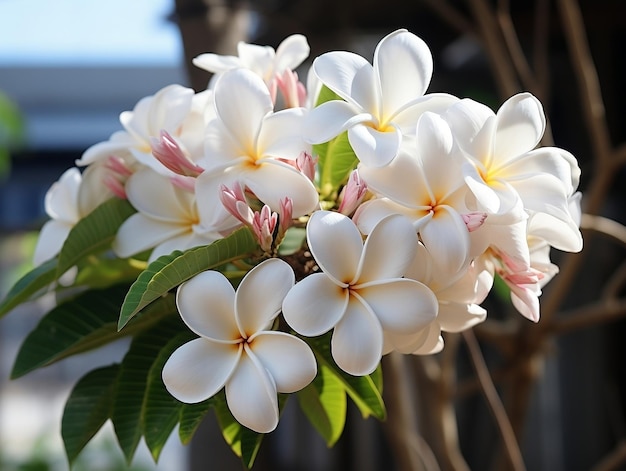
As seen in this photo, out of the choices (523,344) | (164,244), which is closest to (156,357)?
(164,244)

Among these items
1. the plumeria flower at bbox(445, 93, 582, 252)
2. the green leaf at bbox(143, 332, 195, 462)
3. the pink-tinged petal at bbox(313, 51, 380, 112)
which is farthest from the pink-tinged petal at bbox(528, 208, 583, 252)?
the green leaf at bbox(143, 332, 195, 462)

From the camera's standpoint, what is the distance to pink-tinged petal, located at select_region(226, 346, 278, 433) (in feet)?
1.39

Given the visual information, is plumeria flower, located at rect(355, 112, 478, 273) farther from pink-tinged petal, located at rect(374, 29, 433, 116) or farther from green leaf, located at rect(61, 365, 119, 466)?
green leaf, located at rect(61, 365, 119, 466)

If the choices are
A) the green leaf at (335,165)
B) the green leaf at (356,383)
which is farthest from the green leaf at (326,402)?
the green leaf at (335,165)

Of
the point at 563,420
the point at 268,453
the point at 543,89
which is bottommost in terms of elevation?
the point at 563,420

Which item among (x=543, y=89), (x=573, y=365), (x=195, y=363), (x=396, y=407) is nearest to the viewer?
(x=195, y=363)

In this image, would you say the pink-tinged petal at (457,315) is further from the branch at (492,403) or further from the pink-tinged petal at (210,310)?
the branch at (492,403)

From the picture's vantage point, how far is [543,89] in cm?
108

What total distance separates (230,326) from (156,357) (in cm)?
13

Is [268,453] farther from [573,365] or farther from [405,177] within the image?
[573,365]

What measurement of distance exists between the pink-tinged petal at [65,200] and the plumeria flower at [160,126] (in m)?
0.02

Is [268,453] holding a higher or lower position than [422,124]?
lower

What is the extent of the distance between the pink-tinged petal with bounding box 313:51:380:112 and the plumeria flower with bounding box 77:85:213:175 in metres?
0.10

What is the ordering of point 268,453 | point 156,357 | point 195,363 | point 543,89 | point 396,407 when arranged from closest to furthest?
point 195,363 < point 156,357 < point 396,407 < point 543,89 < point 268,453
